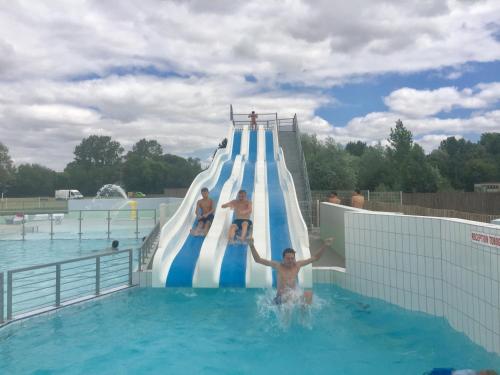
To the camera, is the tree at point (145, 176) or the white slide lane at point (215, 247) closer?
the white slide lane at point (215, 247)

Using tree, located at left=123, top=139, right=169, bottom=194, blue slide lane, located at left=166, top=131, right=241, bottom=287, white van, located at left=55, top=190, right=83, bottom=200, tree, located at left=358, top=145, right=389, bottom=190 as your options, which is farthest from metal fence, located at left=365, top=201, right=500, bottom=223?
tree, located at left=123, top=139, right=169, bottom=194

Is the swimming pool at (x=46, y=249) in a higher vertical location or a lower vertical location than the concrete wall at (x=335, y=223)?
lower

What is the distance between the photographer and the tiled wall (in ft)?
13.0

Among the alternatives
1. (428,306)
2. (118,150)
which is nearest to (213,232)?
(428,306)

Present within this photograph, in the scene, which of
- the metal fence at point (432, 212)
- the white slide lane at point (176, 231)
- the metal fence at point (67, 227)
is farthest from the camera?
the metal fence at point (67, 227)

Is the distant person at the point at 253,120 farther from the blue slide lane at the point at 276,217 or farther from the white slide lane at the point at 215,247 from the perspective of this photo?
the white slide lane at the point at 215,247

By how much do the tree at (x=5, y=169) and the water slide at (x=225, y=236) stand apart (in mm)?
48564

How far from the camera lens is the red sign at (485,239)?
376cm

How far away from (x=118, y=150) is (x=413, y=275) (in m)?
82.8

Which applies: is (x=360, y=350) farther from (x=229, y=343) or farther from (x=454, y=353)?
(x=229, y=343)

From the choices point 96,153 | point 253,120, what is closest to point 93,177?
point 96,153

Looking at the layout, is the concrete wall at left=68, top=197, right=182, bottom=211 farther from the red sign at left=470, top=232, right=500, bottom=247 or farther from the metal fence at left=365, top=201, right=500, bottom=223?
the red sign at left=470, top=232, right=500, bottom=247

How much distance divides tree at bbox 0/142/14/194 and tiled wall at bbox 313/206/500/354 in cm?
5453

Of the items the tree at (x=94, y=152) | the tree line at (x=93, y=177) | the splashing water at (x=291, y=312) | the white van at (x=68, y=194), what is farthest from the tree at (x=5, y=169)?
the splashing water at (x=291, y=312)
